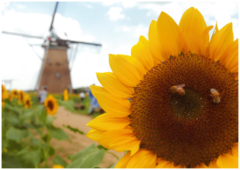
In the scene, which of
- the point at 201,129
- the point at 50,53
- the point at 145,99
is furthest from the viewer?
the point at 50,53

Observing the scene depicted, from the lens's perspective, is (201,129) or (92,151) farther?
(92,151)

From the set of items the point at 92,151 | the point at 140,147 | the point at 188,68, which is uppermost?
the point at 188,68

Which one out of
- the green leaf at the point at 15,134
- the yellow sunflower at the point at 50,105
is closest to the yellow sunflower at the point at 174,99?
the green leaf at the point at 15,134

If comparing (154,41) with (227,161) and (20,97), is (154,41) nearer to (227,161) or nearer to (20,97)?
(227,161)

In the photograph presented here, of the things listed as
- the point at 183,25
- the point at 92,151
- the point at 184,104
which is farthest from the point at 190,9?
the point at 92,151

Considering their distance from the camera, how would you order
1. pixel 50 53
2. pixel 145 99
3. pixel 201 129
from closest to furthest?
pixel 201 129
pixel 145 99
pixel 50 53

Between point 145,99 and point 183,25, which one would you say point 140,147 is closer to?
point 145,99

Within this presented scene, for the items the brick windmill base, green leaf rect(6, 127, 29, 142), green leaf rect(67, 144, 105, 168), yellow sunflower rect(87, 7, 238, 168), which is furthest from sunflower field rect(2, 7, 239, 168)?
the brick windmill base
